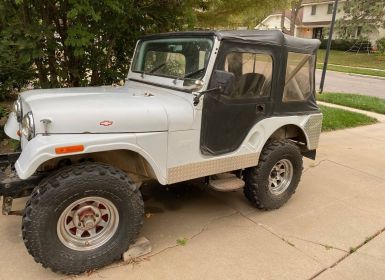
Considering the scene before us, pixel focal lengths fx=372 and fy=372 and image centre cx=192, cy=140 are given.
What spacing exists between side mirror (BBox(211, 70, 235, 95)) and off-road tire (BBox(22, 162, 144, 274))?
3.51ft

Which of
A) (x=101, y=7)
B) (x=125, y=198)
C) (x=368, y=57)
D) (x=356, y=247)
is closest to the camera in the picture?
(x=125, y=198)

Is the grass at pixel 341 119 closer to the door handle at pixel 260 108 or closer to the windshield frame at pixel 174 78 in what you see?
the door handle at pixel 260 108

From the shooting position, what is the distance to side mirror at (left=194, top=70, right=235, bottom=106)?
3.01 metres

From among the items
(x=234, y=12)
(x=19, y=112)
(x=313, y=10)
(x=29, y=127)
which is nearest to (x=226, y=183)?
(x=29, y=127)

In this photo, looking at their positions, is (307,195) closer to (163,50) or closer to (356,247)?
(356,247)

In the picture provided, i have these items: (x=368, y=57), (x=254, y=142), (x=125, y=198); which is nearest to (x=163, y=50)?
(x=254, y=142)

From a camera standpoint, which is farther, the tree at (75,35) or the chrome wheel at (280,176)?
the tree at (75,35)

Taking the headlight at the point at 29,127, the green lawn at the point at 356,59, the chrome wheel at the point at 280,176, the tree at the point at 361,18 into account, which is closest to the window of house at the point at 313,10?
the tree at the point at 361,18

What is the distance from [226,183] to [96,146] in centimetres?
154

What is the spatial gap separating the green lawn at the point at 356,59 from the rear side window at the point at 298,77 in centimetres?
2631

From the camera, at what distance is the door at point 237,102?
3311 millimetres

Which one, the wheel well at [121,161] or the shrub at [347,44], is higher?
the shrub at [347,44]

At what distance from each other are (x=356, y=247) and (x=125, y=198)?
7.12ft

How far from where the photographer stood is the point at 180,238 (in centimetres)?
348
